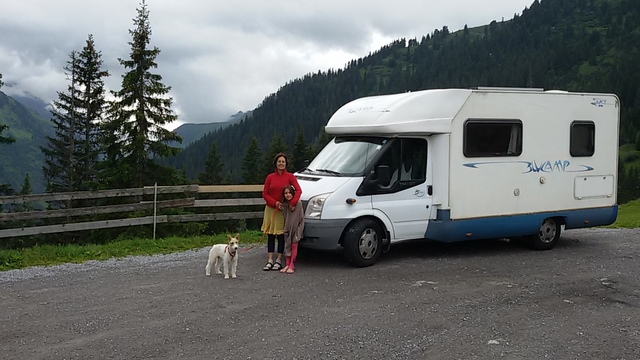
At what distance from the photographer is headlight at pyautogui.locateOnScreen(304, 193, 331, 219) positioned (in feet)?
30.1

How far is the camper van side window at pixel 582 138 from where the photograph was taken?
36.6 feet

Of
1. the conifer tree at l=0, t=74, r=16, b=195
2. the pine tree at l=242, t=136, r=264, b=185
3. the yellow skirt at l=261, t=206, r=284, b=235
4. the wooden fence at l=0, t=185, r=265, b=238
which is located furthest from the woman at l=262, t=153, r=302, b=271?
the pine tree at l=242, t=136, r=264, b=185

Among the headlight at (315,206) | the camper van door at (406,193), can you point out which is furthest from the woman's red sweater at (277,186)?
the camper van door at (406,193)

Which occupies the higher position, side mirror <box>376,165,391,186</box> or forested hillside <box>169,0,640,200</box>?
forested hillside <box>169,0,640,200</box>

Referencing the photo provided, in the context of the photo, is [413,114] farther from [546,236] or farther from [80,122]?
[80,122]

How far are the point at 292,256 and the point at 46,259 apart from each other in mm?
4453

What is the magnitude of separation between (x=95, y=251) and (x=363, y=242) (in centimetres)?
505

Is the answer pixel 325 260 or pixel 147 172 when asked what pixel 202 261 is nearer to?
pixel 325 260

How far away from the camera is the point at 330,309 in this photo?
23.4 feet

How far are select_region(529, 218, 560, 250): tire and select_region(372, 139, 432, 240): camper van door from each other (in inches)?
99.3

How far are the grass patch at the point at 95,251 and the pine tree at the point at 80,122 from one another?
72.8 feet

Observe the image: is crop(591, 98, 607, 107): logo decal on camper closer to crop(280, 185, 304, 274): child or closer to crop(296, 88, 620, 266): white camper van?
crop(296, 88, 620, 266): white camper van

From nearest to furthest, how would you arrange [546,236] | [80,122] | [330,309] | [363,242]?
[330,309] → [363,242] → [546,236] → [80,122]

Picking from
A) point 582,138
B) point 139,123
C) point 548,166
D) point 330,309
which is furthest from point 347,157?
point 139,123
